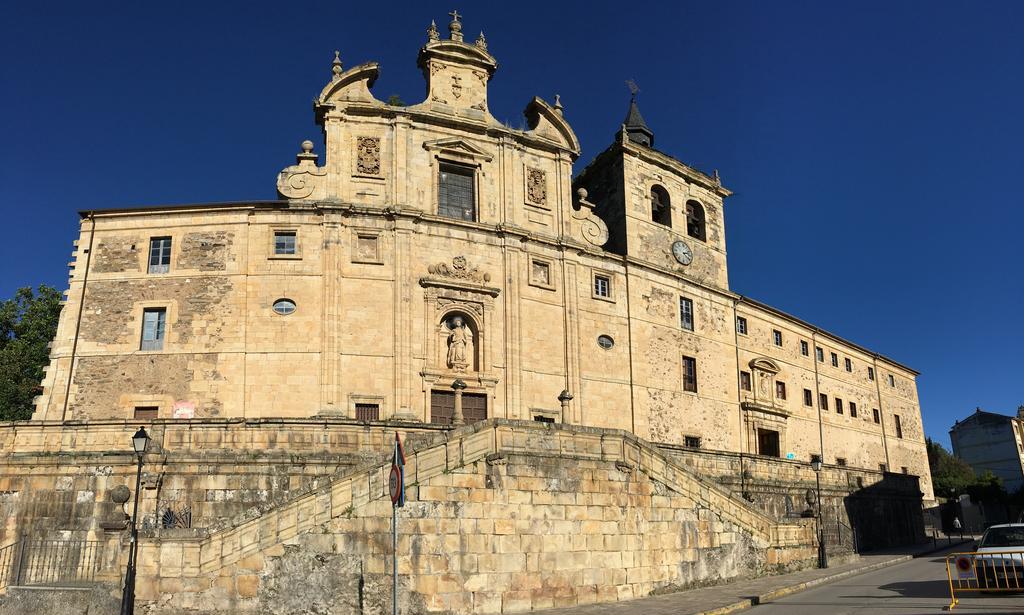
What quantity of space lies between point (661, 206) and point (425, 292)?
44.3ft

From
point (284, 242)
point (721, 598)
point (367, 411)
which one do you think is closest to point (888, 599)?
point (721, 598)

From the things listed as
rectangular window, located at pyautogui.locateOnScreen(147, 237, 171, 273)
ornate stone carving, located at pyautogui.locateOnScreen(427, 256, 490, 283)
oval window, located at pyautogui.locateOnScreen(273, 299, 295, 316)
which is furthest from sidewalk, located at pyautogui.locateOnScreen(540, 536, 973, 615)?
rectangular window, located at pyautogui.locateOnScreen(147, 237, 171, 273)

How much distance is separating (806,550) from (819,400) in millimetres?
22508

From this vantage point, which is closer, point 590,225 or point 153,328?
point 153,328

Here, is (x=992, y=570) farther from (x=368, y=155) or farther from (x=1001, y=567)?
(x=368, y=155)

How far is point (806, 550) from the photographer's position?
21.9 meters

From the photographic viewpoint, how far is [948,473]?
62906 mm

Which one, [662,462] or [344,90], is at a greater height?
[344,90]

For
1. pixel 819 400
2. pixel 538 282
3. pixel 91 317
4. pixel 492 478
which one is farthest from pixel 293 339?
pixel 819 400

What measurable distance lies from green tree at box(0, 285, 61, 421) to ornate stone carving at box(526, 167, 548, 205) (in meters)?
25.0

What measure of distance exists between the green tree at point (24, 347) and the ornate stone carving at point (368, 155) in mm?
20650

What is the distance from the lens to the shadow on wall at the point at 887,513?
32.3 m

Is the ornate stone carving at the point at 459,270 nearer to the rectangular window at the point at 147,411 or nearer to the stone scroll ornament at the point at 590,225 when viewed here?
the stone scroll ornament at the point at 590,225

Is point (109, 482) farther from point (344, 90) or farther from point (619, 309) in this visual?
point (619, 309)
